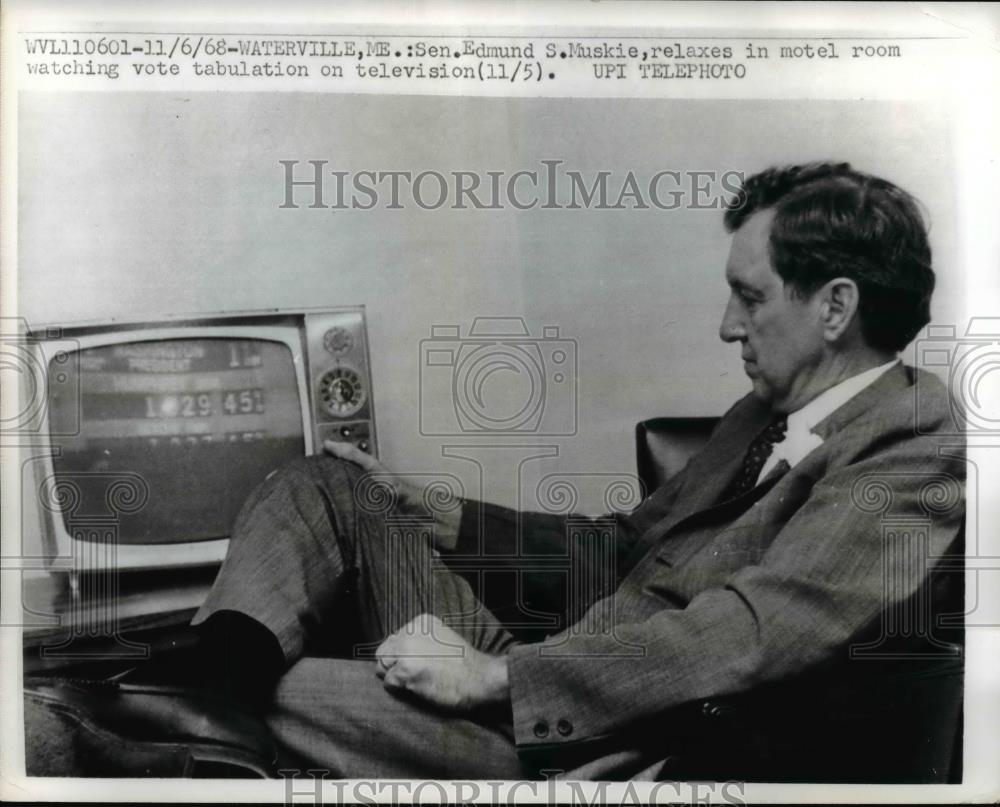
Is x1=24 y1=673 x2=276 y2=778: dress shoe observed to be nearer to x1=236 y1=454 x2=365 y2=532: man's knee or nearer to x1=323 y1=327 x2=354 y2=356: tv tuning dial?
x1=236 y1=454 x2=365 y2=532: man's knee

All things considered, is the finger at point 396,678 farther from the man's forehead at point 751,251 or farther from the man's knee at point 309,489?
the man's forehead at point 751,251

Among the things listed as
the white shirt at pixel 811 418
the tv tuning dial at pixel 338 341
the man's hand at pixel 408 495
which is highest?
the tv tuning dial at pixel 338 341

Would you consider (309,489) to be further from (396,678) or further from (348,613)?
(396,678)

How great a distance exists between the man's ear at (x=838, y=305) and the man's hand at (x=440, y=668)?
85 centimetres

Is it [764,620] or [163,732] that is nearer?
[764,620]

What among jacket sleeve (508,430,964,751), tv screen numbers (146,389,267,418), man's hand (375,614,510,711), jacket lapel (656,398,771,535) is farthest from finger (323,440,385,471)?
jacket lapel (656,398,771,535)

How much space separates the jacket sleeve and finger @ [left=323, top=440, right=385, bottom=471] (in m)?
0.43

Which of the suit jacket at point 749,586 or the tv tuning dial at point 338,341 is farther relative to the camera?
the tv tuning dial at point 338,341

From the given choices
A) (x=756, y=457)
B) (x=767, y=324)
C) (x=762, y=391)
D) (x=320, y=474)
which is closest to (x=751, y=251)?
(x=767, y=324)

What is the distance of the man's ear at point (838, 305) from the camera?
1.83 meters

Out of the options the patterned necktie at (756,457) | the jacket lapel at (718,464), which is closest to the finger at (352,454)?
the jacket lapel at (718,464)

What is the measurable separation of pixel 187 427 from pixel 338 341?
0.33m

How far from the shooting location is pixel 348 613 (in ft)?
6.05

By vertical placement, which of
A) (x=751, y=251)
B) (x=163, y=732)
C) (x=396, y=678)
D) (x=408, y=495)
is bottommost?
(x=163, y=732)
